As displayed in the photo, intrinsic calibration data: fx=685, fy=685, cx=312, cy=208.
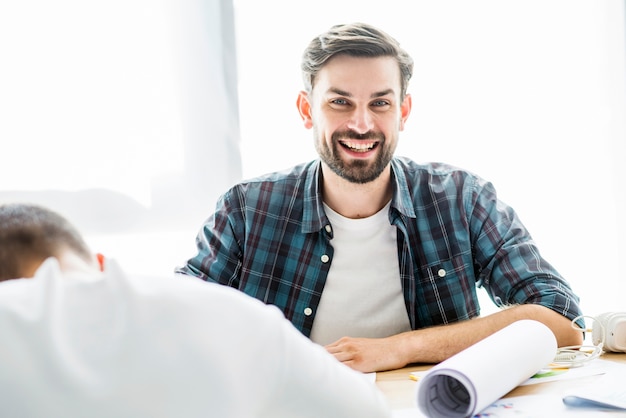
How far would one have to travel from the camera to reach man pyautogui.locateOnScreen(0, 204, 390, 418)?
0.59 m

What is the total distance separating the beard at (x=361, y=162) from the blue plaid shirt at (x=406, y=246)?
74 mm

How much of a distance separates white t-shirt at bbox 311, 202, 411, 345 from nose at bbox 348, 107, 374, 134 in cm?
32

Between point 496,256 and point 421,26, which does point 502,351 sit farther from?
point 421,26

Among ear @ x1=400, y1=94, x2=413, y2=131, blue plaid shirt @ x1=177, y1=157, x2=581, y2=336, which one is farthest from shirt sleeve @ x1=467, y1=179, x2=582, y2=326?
ear @ x1=400, y1=94, x2=413, y2=131

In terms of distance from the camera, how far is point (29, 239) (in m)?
0.79

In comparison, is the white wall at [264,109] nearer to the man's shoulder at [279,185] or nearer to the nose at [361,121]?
the man's shoulder at [279,185]

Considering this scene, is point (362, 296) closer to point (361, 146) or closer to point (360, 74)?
point (361, 146)

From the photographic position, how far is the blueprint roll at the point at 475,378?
108cm

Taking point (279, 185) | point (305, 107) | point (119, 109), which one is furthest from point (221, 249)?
point (119, 109)

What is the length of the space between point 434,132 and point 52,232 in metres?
2.21

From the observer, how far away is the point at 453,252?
1.91 m

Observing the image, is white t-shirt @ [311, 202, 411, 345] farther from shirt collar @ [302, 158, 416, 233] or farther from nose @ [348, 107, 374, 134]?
nose @ [348, 107, 374, 134]

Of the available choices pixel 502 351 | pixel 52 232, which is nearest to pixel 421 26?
pixel 502 351

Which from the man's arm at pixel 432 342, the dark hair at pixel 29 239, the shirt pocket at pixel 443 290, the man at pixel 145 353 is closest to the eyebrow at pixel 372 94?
the shirt pocket at pixel 443 290
